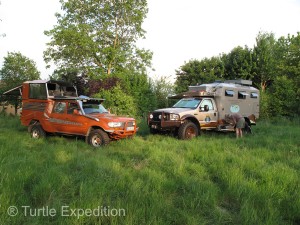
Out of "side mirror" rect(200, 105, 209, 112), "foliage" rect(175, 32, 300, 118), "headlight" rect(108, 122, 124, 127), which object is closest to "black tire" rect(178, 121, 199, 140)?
"side mirror" rect(200, 105, 209, 112)

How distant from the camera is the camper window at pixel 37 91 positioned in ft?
37.8

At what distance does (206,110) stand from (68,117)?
583cm

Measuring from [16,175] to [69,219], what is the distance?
5.79ft

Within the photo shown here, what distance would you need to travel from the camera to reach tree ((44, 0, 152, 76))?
24.3 metres

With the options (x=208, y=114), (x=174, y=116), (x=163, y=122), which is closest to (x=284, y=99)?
(x=208, y=114)

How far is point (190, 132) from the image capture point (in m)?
11.3

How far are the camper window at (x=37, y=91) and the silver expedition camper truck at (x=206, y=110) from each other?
4613mm

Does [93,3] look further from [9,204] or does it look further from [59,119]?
[9,204]

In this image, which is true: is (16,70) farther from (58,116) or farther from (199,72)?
(58,116)

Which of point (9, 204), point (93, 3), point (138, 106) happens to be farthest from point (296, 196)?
point (93, 3)

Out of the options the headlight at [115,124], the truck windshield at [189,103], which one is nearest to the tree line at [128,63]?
the truck windshield at [189,103]

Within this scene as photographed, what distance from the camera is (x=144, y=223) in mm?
3410

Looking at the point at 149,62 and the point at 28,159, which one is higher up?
the point at 149,62

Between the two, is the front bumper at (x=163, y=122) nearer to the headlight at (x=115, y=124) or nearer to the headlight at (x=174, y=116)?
the headlight at (x=174, y=116)
